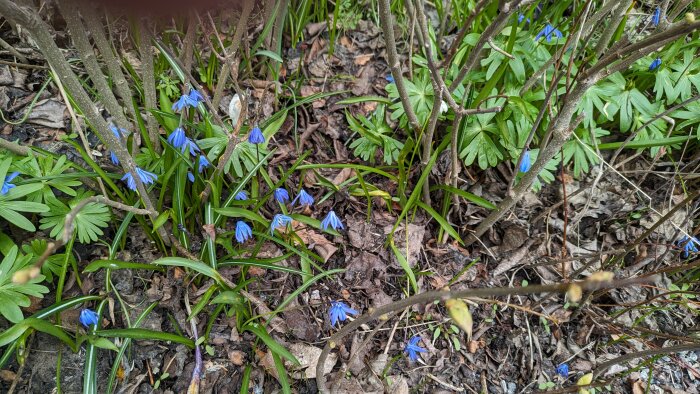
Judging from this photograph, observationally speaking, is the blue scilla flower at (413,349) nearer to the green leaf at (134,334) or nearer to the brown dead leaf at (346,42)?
the green leaf at (134,334)

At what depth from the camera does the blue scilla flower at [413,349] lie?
2232 millimetres

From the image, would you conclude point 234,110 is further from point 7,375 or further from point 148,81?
point 7,375

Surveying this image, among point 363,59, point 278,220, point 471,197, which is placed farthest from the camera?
point 363,59

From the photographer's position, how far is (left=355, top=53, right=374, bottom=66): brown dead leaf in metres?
3.21

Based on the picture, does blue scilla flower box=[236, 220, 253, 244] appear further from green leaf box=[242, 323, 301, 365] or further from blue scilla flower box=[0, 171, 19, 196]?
blue scilla flower box=[0, 171, 19, 196]

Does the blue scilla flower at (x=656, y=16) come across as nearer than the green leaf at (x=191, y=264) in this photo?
No

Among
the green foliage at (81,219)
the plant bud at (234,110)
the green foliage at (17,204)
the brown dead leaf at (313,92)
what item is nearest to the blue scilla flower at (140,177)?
the green foliage at (81,219)

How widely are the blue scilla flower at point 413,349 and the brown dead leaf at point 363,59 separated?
1.82 m

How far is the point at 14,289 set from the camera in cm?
184

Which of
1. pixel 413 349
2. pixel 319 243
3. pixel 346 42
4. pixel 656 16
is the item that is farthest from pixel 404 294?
pixel 656 16

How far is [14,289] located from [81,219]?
1.18 ft

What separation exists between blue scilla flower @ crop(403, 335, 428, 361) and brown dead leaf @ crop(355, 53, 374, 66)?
1.82 meters

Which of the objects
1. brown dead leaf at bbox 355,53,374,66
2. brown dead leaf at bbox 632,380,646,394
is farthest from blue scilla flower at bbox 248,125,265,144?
brown dead leaf at bbox 632,380,646,394

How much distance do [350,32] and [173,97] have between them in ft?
4.35
